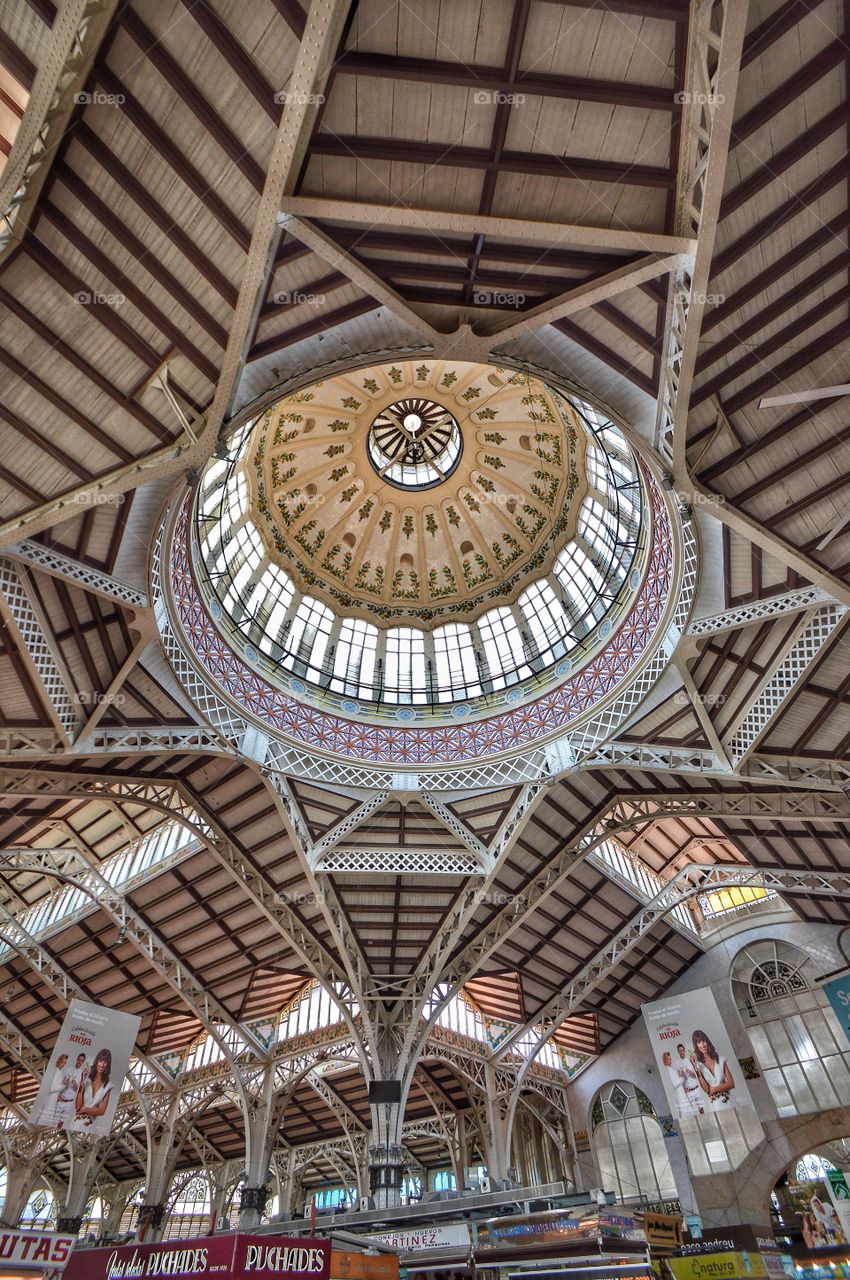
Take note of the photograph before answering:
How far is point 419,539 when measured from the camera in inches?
1348

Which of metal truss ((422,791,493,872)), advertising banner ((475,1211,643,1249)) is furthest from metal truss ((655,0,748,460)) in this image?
metal truss ((422,791,493,872))

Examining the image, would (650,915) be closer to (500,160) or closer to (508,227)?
(508,227)

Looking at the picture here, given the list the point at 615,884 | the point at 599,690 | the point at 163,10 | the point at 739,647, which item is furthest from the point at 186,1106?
the point at 163,10

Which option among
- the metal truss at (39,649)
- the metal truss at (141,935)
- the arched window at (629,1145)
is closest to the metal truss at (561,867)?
the metal truss at (141,935)

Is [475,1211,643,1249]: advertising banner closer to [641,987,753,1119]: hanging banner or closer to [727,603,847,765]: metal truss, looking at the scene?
[727,603,847,765]: metal truss

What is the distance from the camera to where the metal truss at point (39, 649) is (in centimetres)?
1540

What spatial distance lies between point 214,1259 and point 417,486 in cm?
3034

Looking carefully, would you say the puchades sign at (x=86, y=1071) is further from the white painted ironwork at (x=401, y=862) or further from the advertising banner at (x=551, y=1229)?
the advertising banner at (x=551, y=1229)

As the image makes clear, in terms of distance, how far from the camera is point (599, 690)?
2412 cm

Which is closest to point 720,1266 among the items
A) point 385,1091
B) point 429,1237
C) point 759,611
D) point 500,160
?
point 429,1237

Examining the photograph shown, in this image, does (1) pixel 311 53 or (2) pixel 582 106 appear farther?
(2) pixel 582 106

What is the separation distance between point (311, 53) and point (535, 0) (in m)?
3.07

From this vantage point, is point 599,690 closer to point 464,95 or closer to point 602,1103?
point 464,95

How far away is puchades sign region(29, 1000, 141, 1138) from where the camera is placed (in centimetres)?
2462
